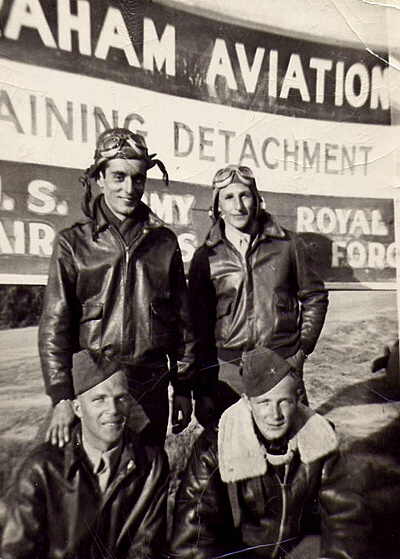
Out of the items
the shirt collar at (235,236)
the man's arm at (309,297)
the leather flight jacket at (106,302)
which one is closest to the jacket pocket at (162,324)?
the leather flight jacket at (106,302)

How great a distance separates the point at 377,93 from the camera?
1.57 metres

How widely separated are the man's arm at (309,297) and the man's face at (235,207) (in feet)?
0.44

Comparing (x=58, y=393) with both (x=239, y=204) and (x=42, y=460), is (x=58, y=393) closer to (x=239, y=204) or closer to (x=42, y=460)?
(x=42, y=460)

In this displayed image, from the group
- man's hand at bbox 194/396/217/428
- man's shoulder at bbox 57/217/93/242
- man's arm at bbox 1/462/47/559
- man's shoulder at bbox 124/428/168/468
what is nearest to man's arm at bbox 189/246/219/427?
man's hand at bbox 194/396/217/428

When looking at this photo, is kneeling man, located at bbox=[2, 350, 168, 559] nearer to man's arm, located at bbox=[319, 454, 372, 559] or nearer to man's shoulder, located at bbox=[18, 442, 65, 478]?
man's shoulder, located at bbox=[18, 442, 65, 478]

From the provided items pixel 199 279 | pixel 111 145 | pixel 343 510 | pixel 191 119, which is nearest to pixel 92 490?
pixel 199 279

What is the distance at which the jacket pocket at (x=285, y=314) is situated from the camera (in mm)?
1380

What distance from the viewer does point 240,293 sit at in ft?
4.49

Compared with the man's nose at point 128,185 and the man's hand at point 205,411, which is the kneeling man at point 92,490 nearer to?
the man's hand at point 205,411

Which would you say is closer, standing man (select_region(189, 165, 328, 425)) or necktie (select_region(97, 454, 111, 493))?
necktie (select_region(97, 454, 111, 493))

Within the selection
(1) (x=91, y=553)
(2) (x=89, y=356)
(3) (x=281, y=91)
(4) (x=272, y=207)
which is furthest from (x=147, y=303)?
(3) (x=281, y=91)

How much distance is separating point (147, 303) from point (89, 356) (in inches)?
6.1

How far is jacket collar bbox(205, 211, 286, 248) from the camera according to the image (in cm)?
138

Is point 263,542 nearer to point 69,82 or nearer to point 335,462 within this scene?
point 335,462
